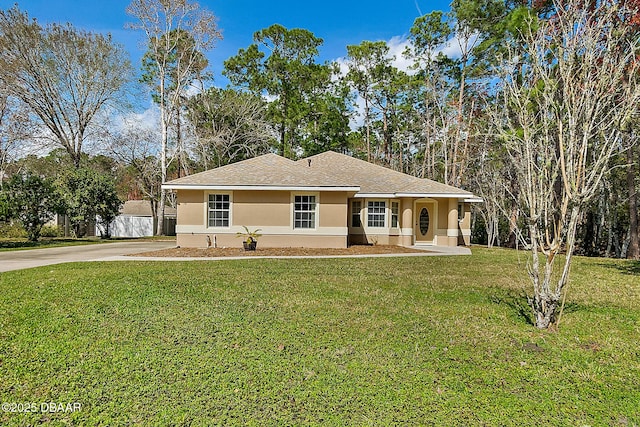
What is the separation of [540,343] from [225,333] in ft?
14.4

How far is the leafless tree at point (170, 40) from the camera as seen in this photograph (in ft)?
74.7

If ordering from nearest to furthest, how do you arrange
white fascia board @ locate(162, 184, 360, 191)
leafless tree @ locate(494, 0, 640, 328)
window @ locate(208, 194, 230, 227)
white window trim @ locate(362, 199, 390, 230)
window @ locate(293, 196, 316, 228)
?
leafless tree @ locate(494, 0, 640, 328), white fascia board @ locate(162, 184, 360, 191), window @ locate(208, 194, 230, 227), window @ locate(293, 196, 316, 228), white window trim @ locate(362, 199, 390, 230)

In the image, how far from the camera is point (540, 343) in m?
4.56

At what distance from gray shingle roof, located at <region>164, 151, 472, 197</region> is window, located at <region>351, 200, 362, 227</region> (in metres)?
0.76

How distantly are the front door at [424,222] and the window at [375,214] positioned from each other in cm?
220

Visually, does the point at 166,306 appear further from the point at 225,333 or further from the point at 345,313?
the point at 345,313

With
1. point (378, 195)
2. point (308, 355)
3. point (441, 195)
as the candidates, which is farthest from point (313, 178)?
point (308, 355)

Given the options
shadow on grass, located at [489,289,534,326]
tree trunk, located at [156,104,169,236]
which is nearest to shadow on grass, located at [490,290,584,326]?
shadow on grass, located at [489,289,534,326]

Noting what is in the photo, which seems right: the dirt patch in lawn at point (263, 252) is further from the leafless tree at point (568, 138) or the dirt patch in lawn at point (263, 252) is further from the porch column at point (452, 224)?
the leafless tree at point (568, 138)

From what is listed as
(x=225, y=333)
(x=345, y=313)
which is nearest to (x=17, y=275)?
(x=225, y=333)

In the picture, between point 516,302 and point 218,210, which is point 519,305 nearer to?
point 516,302

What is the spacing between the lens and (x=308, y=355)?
416cm

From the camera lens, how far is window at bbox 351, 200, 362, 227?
1688 centimetres

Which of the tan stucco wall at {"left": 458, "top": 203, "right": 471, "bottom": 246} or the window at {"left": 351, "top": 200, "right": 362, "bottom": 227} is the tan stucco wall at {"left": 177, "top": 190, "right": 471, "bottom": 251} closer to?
the window at {"left": 351, "top": 200, "right": 362, "bottom": 227}
